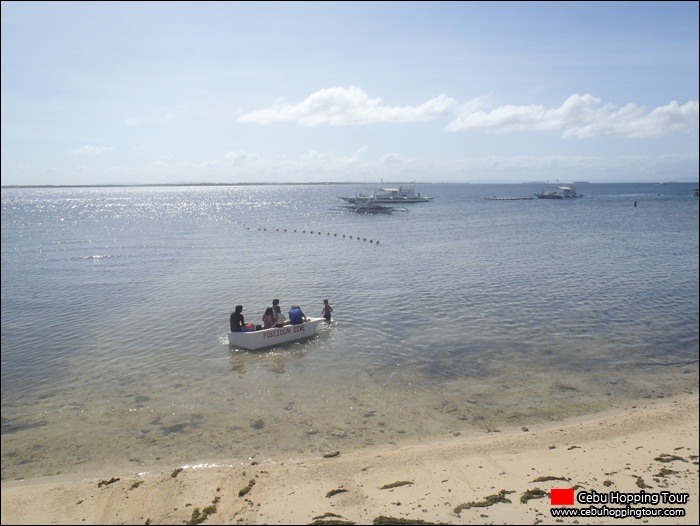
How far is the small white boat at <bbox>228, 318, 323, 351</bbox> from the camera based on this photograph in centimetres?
1894

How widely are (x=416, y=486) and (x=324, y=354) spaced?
9175mm

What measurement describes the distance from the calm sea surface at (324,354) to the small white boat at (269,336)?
0.41 meters

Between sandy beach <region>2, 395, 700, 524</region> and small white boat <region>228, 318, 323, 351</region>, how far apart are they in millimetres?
8212

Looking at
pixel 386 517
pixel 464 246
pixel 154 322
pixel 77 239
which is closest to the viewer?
pixel 386 517

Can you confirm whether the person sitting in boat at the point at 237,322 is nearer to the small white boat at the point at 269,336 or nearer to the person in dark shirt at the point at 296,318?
the small white boat at the point at 269,336

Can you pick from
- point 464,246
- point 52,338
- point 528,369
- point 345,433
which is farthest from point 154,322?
point 464,246

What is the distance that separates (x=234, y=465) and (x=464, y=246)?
133 ft

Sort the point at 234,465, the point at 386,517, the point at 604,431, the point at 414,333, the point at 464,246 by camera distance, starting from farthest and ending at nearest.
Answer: the point at 464,246 → the point at 414,333 → the point at 604,431 → the point at 234,465 → the point at 386,517

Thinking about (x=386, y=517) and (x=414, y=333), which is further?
(x=414, y=333)

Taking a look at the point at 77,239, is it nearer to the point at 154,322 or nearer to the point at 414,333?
the point at 154,322

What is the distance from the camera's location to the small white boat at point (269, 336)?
18938 millimetres

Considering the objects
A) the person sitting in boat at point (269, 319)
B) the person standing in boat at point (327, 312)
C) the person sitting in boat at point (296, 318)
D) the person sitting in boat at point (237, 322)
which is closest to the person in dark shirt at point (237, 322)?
the person sitting in boat at point (237, 322)

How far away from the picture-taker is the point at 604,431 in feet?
39.6

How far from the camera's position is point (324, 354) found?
Result: 60.2 ft
